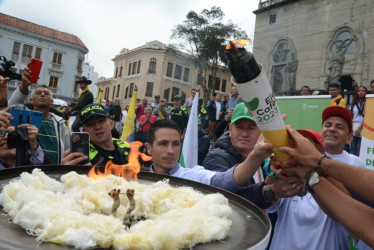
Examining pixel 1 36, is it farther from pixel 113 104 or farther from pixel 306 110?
pixel 306 110

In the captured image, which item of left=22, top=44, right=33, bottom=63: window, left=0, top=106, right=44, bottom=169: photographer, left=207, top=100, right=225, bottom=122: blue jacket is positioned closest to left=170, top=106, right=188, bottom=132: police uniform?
left=207, top=100, right=225, bottom=122: blue jacket

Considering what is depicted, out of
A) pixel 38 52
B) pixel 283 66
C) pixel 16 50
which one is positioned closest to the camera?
pixel 283 66

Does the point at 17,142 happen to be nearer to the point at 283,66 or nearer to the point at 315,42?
the point at 315,42

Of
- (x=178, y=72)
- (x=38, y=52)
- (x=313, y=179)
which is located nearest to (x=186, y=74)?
(x=178, y=72)

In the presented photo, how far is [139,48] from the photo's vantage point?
57562mm

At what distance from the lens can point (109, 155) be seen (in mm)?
3666

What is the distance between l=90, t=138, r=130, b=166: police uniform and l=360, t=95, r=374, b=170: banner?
4.07 m

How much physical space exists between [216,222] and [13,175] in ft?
3.94

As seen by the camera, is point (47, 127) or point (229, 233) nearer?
point (229, 233)

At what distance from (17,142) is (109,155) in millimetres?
1517

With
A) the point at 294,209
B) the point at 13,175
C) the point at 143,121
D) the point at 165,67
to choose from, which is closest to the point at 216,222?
the point at 13,175

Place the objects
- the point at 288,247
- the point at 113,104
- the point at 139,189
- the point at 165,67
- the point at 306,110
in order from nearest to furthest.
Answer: the point at 139,189, the point at 288,247, the point at 306,110, the point at 113,104, the point at 165,67

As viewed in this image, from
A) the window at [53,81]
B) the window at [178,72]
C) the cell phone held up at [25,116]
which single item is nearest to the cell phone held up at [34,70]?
the cell phone held up at [25,116]

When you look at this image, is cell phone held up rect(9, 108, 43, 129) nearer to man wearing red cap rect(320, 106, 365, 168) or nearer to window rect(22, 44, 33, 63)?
man wearing red cap rect(320, 106, 365, 168)
